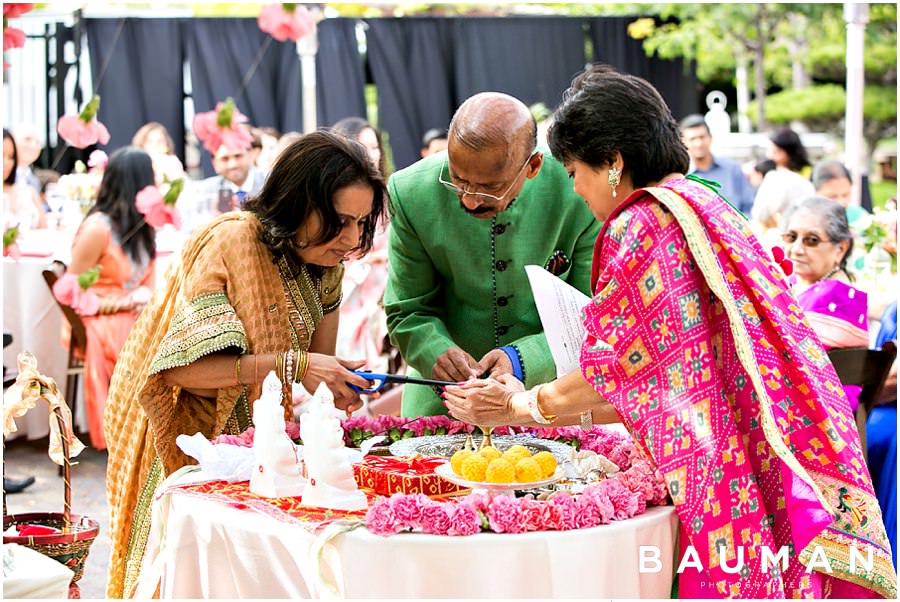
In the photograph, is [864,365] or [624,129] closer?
[624,129]

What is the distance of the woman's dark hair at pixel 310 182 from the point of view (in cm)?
273

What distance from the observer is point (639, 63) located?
11.8m

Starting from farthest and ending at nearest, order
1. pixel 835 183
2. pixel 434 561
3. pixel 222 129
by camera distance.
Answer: pixel 835 183 → pixel 222 129 → pixel 434 561

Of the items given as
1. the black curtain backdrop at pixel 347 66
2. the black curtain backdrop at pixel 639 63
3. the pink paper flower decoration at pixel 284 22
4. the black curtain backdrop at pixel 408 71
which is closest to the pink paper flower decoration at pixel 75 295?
the pink paper flower decoration at pixel 284 22

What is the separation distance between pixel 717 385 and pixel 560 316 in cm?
43

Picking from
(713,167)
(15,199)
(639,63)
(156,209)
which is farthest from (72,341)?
(639,63)

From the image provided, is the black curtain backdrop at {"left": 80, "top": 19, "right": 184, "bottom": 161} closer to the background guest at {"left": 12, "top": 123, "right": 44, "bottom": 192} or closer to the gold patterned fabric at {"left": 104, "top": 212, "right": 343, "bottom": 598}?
the background guest at {"left": 12, "top": 123, "right": 44, "bottom": 192}

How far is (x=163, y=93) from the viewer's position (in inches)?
433

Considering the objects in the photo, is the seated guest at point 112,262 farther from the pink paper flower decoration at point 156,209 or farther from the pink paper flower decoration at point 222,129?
the pink paper flower decoration at point 222,129

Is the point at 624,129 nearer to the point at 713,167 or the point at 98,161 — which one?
the point at 98,161

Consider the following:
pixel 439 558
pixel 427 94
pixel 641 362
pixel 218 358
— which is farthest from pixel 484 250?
pixel 427 94

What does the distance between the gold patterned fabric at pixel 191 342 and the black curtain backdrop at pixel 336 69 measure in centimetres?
822

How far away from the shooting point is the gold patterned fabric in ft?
8.83

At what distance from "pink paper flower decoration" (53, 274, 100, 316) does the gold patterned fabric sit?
10.4 feet
